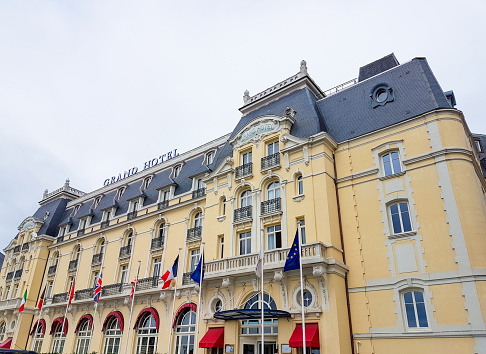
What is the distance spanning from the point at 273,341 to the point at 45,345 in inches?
1019

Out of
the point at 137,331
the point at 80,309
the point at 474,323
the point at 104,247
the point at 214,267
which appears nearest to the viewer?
the point at 474,323

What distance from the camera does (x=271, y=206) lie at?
74.5ft

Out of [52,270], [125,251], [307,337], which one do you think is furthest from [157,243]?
[52,270]

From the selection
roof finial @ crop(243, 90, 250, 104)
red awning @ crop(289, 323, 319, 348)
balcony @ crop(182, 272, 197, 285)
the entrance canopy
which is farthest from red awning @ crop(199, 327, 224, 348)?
roof finial @ crop(243, 90, 250, 104)

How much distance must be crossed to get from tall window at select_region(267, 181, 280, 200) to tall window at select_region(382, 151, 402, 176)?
660 centimetres

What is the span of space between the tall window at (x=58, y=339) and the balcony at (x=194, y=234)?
54.3ft

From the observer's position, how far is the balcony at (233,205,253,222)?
2358 cm

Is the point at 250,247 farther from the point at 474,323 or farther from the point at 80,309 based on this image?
the point at 80,309

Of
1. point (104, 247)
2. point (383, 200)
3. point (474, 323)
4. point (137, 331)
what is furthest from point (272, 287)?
point (104, 247)

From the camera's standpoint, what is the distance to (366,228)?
19969 mm

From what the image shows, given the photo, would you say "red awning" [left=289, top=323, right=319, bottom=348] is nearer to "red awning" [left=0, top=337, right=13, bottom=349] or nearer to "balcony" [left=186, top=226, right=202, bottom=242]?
"balcony" [left=186, top=226, right=202, bottom=242]

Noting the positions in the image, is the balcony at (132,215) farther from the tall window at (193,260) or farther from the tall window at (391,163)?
the tall window at (391,163)

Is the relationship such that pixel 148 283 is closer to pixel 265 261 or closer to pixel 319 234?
pixel 265 261

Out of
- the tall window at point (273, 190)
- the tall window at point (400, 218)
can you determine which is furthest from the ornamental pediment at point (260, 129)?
the tall window at point (400, 218)
